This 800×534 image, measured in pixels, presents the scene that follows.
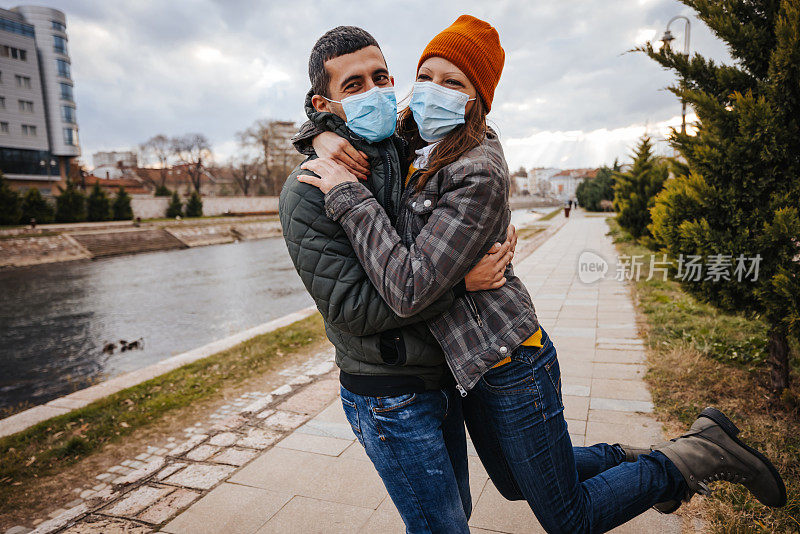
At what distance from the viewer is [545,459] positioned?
5.44ft

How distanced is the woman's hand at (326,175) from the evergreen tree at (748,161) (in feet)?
10.6

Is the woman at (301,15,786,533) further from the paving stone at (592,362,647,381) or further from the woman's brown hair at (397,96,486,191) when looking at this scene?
the paving stone at (592,362,647,381)

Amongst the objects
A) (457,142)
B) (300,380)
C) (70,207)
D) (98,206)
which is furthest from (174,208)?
(457,142)

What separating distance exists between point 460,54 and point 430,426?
1235 millimetres

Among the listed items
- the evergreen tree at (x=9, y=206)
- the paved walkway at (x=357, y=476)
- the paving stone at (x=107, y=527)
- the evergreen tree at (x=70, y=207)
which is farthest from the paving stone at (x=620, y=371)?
the evergreen tree at (x=70, y=207)

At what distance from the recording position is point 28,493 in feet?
11.2

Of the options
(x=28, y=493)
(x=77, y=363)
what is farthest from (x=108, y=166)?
(x=28, y=493)

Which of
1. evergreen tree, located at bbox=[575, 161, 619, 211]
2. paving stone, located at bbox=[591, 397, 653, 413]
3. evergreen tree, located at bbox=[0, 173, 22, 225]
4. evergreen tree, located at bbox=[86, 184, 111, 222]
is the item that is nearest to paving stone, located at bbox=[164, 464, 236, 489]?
paving stone, located at bbox=[591, 397, 653, 413]

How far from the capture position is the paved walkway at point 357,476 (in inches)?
107

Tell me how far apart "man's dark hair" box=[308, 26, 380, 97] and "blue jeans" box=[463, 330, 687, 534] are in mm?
1155

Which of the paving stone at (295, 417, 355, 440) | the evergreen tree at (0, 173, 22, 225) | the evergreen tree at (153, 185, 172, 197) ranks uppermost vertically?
the evergreen tree at (153, 185, 172, 197)

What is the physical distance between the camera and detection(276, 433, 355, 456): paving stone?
11.8 feet

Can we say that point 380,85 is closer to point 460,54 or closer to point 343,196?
point 460,54

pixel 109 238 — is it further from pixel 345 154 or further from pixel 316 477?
pixel 345 154
